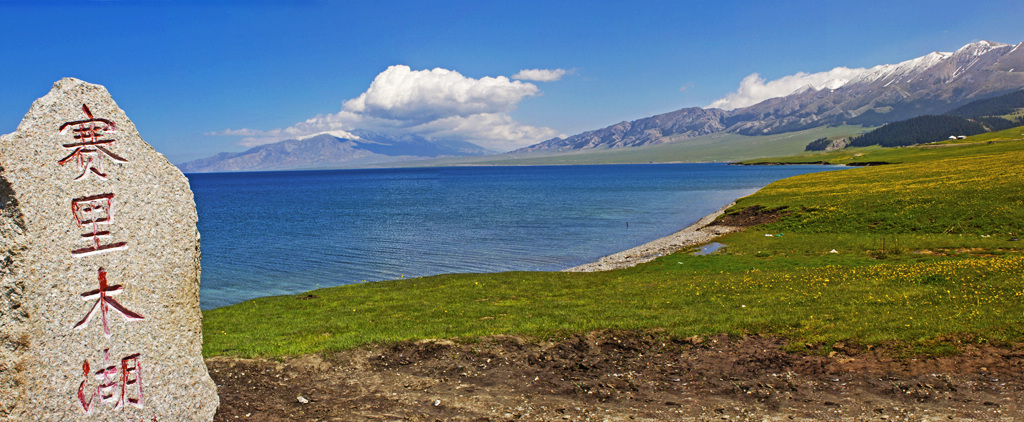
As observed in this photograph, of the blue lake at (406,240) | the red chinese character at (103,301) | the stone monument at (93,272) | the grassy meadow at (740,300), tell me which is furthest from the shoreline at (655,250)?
the red chinese character at (103,301)

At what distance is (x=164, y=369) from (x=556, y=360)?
9.22 m

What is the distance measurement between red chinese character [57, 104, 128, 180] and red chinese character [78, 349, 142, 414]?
9.81 feet

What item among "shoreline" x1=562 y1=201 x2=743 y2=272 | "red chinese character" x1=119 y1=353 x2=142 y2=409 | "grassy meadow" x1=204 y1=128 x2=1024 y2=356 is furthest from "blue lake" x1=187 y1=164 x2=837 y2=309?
"red chinese character" x1=119 y1=353 x2=142 y2=409

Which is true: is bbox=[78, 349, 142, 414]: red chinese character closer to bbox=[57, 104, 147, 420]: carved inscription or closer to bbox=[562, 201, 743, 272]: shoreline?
bbox=[57, 104, 147, 420]: carved inscription

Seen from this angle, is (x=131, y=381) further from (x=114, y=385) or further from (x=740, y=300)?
(x=740, y=300)

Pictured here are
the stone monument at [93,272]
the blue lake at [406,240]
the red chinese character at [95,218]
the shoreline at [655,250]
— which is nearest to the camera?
the stone monument at [93,272]

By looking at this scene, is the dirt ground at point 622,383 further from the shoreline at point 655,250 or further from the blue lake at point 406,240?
the shoreline at point 655,250

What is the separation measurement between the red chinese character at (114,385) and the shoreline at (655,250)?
1258 inches

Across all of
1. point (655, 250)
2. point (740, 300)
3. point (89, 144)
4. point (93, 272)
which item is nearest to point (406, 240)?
point (655, 250)

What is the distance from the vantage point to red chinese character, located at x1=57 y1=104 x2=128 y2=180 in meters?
9.03

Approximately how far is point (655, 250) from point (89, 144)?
1654 inches

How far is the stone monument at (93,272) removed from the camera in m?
8.47

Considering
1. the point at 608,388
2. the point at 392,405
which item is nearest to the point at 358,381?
Answer: the point at 392,405

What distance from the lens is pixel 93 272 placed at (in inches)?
352
